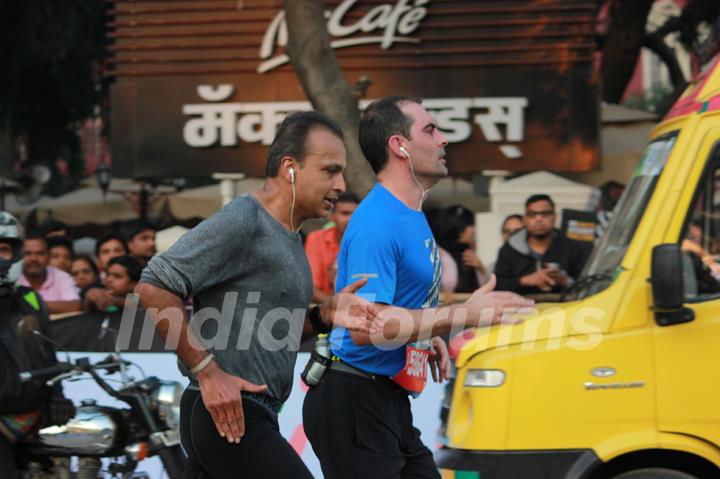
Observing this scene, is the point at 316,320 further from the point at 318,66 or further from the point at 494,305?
the point at 318,66

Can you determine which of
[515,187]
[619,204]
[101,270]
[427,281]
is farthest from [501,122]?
[427,281]

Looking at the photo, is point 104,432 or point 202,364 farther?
point 104,432

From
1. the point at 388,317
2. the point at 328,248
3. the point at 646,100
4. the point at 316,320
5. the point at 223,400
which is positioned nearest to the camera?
the point at 223,400

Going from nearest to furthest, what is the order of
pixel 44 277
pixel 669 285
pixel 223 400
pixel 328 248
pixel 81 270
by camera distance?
pixel 223 400
pixel 669 285
pixel 328 248
pixel 44 277
pixel 81 270

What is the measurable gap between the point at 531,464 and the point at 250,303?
2.04 m

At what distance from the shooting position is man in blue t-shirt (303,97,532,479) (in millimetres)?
4051

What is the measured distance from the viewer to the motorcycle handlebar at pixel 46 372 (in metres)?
5.69

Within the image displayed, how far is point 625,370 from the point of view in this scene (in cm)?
521

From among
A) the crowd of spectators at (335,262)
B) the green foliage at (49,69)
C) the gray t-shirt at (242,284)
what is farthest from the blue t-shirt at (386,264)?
the green foliage at (49,69)

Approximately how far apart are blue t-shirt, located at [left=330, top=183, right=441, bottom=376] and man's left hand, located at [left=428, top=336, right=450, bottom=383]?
14.0 inches

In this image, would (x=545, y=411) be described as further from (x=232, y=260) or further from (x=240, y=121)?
(x=240, y=121)

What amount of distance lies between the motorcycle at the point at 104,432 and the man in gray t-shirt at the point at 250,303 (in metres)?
2.13

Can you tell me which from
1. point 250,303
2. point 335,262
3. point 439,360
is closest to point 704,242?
point 439,360

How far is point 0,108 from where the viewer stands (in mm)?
18656
